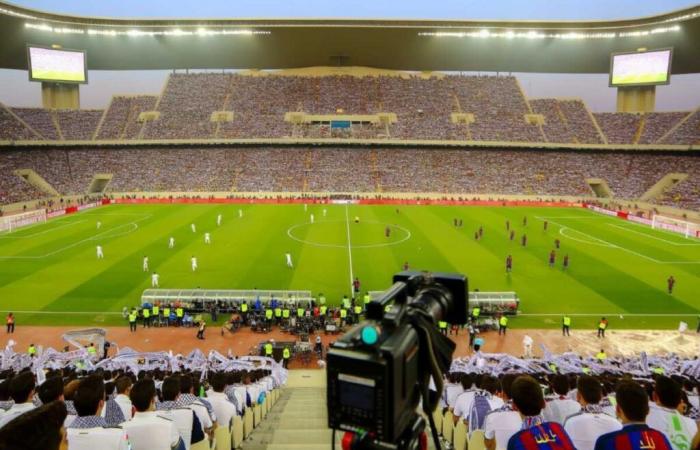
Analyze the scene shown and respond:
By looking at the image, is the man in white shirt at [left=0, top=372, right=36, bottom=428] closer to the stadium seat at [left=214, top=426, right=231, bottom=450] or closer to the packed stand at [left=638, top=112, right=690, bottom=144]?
the stadium seat at [left=214, top=426, right=231, bottom=450]

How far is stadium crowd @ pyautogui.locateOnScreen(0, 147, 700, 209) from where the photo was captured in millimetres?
67188

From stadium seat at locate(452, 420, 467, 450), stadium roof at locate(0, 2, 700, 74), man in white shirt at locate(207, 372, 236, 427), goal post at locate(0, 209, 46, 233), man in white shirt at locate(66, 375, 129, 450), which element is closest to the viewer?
man in white shirt at locate(66, 375, 129, 450)

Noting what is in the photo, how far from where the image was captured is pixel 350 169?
236 ft

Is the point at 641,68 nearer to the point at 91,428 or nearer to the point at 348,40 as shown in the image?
the point at 348,40

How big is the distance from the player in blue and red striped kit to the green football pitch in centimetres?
1912

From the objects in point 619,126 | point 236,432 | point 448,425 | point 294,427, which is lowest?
point 294,427

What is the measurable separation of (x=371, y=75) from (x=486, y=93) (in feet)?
69.5

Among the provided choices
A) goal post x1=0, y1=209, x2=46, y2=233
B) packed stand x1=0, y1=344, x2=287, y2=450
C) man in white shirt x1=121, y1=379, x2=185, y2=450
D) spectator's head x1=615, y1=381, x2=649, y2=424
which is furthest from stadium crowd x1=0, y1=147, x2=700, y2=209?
spectator's head x1=615, y1=381, x2=649, y2=424

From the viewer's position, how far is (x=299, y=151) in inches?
3000

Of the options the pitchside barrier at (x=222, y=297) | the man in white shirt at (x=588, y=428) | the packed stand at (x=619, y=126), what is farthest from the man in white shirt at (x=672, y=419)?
the packed stand at (x=619, y=126)

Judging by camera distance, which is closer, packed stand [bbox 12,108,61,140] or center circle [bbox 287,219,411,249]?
center circle [bbox 287,219,411,249]

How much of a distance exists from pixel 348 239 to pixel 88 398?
33.6m

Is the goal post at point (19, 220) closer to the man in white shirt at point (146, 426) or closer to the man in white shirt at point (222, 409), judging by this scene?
the man in white shirt at point (222, 409)

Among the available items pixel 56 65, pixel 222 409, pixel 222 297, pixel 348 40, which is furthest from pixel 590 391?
pixel 56 65
